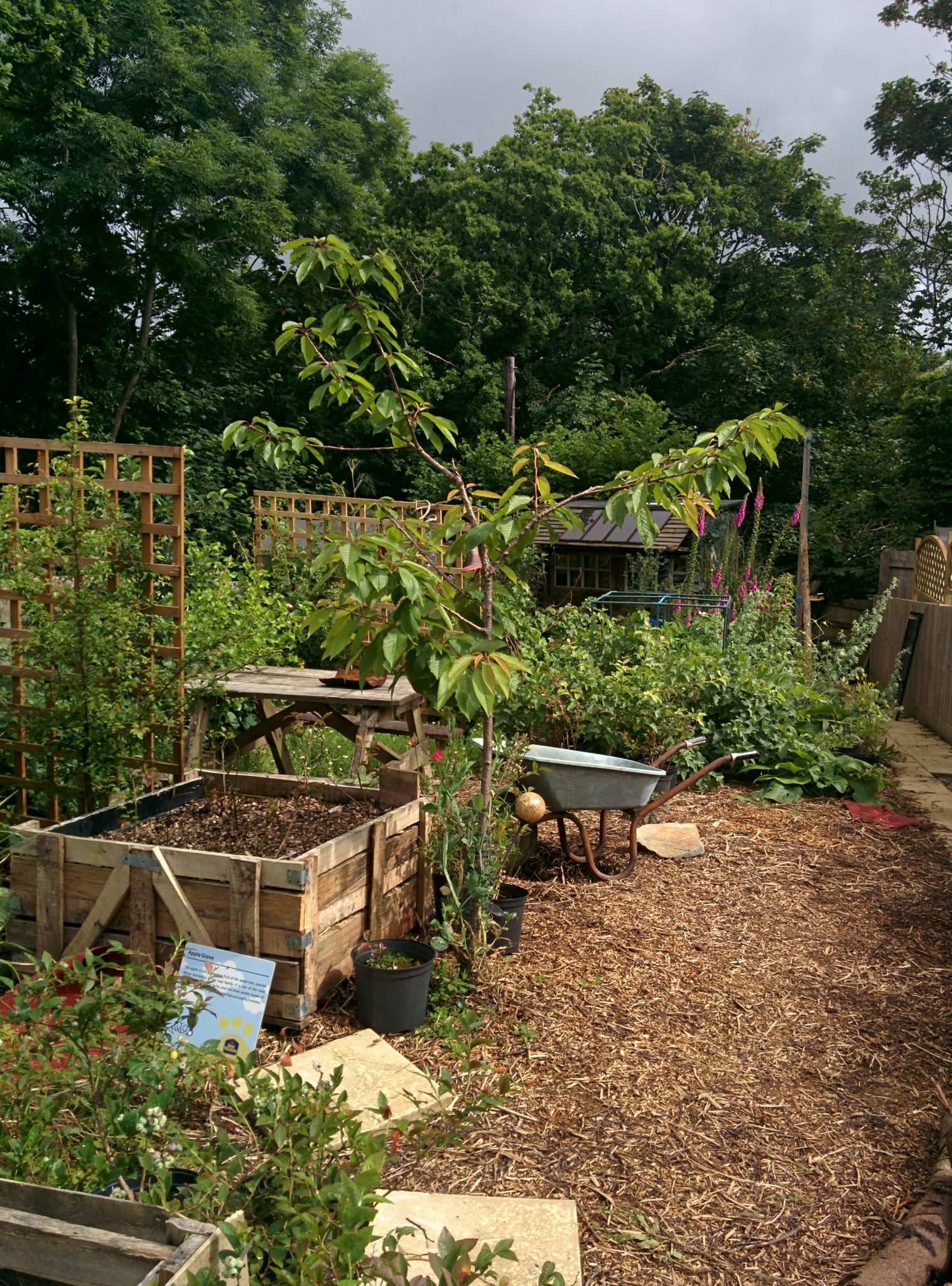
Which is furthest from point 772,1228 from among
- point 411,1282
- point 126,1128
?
point 126,1128

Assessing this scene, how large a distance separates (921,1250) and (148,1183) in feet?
5.31

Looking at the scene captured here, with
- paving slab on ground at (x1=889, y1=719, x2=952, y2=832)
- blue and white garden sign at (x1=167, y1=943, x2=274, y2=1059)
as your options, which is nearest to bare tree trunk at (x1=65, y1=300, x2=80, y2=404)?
paving slab on ground at (x1=889, y1=719, x2=952, y2=832)

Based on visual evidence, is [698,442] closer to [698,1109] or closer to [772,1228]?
[698,1109]

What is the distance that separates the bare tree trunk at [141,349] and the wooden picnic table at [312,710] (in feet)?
35.8

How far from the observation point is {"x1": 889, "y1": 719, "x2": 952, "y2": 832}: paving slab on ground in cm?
628

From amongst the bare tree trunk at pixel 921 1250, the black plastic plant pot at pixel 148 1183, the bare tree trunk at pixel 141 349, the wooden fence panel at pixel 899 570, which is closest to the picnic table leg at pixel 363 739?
the black plastic plant pot at pixel 148 1183

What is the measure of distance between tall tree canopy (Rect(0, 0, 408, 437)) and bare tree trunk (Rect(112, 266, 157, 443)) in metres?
0.04

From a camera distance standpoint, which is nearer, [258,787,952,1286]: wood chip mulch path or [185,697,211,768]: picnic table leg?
[258,787,952,1286]: wood chip mulch path

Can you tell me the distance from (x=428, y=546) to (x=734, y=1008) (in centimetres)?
187

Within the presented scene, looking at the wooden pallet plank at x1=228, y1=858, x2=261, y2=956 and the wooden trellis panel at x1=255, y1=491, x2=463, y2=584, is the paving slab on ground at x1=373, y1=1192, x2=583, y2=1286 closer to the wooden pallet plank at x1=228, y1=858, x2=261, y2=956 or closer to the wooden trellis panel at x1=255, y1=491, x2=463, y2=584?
the wooden pallet plank at x1=228, y1=858, x2=261, y2=956

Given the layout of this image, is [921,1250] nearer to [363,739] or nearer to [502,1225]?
[502,1225]

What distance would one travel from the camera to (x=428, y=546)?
3.41 meters

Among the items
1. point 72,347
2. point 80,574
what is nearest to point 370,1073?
point 80,574

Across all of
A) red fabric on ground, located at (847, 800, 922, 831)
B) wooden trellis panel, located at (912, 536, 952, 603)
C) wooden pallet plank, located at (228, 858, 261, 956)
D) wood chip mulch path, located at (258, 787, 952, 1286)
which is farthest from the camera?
wooden trellis panel, located at (912, 536, 952, 603)
